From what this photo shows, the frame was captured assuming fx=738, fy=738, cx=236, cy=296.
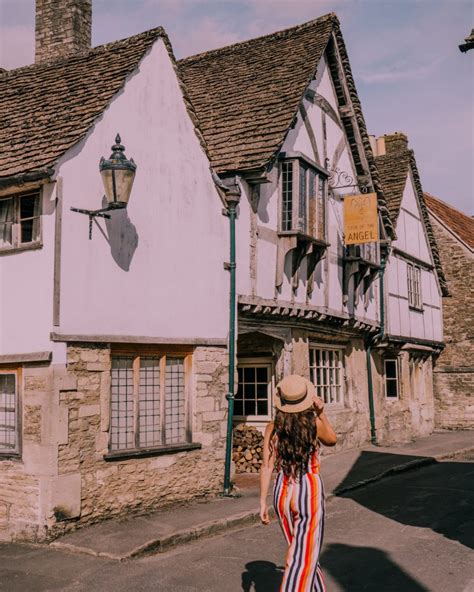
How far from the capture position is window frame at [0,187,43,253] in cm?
912

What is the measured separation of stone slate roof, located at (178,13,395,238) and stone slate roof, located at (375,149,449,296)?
2947 millimetres

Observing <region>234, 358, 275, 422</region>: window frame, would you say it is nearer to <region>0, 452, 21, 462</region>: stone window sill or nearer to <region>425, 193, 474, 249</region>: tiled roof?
<region>0, 452, 21, 462</region>: stone window sill

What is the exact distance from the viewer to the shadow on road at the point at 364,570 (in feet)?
21.5

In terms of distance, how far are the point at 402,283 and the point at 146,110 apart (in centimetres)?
1200

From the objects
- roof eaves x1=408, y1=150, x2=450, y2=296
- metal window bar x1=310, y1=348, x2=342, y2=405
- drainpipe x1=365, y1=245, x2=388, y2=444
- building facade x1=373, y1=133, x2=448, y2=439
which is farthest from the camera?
roof eaves x1=408, y1=150, x2=450, y2=296

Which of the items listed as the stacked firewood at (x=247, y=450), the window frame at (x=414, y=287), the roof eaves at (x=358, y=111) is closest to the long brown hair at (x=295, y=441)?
the stacked firewood at (x=247, y=450)

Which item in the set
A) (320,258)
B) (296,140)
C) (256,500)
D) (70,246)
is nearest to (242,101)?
(296,140)

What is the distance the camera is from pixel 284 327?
13.9 metres

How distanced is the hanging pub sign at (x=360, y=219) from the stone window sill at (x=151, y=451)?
21.2 feet

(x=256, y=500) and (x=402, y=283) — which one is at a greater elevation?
(x=402, y=283)

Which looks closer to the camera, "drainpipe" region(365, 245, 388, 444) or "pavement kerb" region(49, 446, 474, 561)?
"pavement kerb" region(49, 446, 474, 561)

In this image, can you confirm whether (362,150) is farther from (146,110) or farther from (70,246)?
(70,246)

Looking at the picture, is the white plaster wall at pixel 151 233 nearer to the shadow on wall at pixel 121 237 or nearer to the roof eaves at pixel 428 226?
the shadow on wall at pixel 121 237

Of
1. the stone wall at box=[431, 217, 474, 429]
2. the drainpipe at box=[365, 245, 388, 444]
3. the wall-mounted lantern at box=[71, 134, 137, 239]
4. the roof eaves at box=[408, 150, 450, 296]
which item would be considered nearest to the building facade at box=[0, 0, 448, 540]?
the wall-mounted lantern at box=[71, 134, 137, 239]
